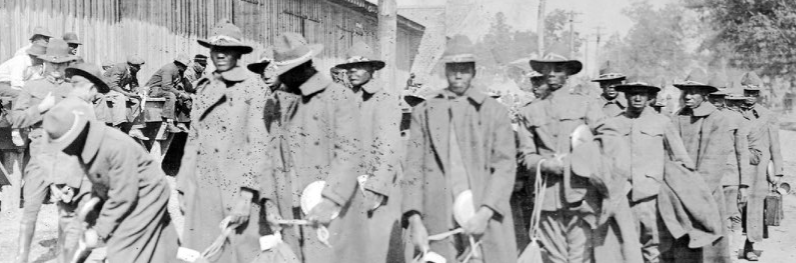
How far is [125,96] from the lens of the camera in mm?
10211

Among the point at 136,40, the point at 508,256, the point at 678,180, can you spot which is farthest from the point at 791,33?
the point at 508,256

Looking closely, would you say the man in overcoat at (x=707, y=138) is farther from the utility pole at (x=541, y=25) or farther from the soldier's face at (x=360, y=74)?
the utility pole at (x=541, y=25)

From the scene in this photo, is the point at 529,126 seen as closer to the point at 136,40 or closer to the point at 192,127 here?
the point at 192,127

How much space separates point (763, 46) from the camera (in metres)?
26.9

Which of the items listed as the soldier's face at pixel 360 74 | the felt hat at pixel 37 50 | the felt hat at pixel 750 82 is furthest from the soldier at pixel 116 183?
the felt hat at pixel 750 82

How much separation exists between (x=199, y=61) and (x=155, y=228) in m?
6.39

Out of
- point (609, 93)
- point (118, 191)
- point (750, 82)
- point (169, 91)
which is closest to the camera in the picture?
point (118, 191)

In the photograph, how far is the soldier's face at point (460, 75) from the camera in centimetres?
488

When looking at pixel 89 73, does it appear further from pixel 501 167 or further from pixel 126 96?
pixel 126 96

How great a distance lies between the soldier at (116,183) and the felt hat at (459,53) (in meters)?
1.89

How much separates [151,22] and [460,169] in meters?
10.2

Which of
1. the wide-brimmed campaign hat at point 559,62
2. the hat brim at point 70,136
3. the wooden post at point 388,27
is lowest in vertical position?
the hat brim at point 70,136

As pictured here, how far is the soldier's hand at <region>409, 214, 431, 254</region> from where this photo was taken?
4.79 m

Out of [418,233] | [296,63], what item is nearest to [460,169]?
[418,233]
